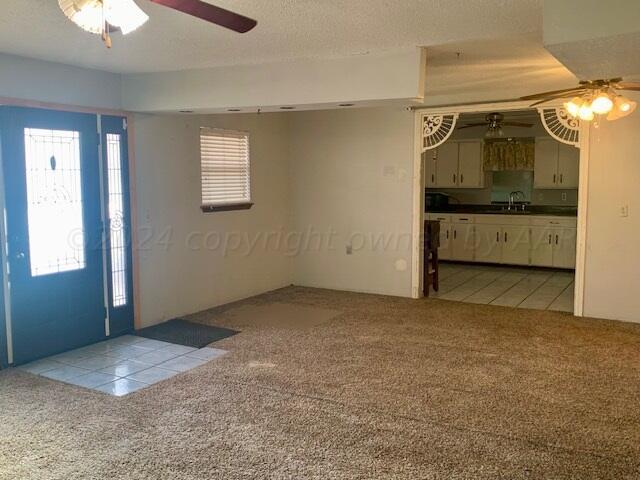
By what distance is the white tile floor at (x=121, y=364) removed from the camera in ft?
13.3

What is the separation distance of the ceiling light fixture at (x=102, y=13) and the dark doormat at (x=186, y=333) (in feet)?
10.5

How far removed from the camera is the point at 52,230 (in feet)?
Answer: 15.1

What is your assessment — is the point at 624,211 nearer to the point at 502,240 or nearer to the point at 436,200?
the point at 502,240

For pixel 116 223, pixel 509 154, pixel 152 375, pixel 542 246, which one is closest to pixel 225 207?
pixel 116 223

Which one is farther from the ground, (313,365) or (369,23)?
(369,23)

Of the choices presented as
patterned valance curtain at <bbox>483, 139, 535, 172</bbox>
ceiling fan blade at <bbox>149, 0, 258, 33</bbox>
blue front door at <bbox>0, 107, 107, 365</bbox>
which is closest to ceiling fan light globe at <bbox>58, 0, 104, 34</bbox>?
ceiling fan blade at <bbox>149, 0, 258, 33</bbox>

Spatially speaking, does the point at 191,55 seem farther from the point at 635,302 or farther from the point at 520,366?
the point at 635,302

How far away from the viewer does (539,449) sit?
9.72 feet

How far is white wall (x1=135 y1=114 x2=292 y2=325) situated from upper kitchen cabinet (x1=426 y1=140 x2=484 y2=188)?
3.58m

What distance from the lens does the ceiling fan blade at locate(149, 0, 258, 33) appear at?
227cm

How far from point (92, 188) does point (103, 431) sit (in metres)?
2.44

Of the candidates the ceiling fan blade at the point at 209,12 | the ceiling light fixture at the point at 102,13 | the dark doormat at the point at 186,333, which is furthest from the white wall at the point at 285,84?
the ceiling light fixture at the point at 102,13

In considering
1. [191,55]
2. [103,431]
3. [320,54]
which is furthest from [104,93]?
[103,431]

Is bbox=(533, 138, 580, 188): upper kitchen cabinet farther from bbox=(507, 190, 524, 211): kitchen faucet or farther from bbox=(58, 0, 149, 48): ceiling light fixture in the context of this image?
bbox=(58, 0, 149, 48): ceiling light fixture
